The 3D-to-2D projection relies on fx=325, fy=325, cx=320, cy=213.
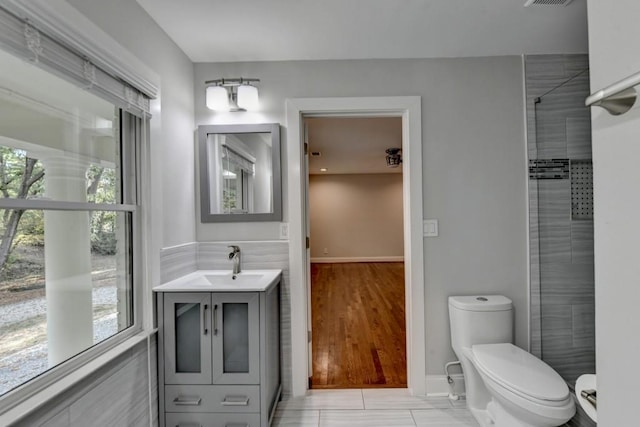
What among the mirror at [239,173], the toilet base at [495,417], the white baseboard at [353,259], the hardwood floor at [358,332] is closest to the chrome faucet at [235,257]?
the mirror at [239,173]

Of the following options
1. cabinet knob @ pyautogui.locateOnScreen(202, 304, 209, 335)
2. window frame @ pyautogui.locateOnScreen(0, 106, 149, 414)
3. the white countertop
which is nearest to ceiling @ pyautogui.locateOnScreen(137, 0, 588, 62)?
window frame @ pyautogui.locateOnScreen(0, 106, 149, 414)

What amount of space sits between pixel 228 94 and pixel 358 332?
103 inches

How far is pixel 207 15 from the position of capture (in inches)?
70.3

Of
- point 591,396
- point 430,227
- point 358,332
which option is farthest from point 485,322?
point 358,332

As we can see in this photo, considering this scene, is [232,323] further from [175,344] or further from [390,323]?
[390,323]

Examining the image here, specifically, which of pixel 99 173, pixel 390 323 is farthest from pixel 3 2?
pixel 390 323

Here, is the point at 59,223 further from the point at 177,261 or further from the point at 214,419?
the point at 214,419

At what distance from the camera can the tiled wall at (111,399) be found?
115cm

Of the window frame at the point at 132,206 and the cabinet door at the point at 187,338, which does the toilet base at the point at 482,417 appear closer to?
the cabinet door at the point at 187,338

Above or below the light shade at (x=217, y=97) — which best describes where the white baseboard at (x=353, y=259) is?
below

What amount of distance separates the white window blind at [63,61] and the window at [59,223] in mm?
46

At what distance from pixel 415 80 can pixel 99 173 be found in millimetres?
2003

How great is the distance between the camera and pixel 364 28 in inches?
75.9

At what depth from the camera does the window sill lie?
3.30ft
